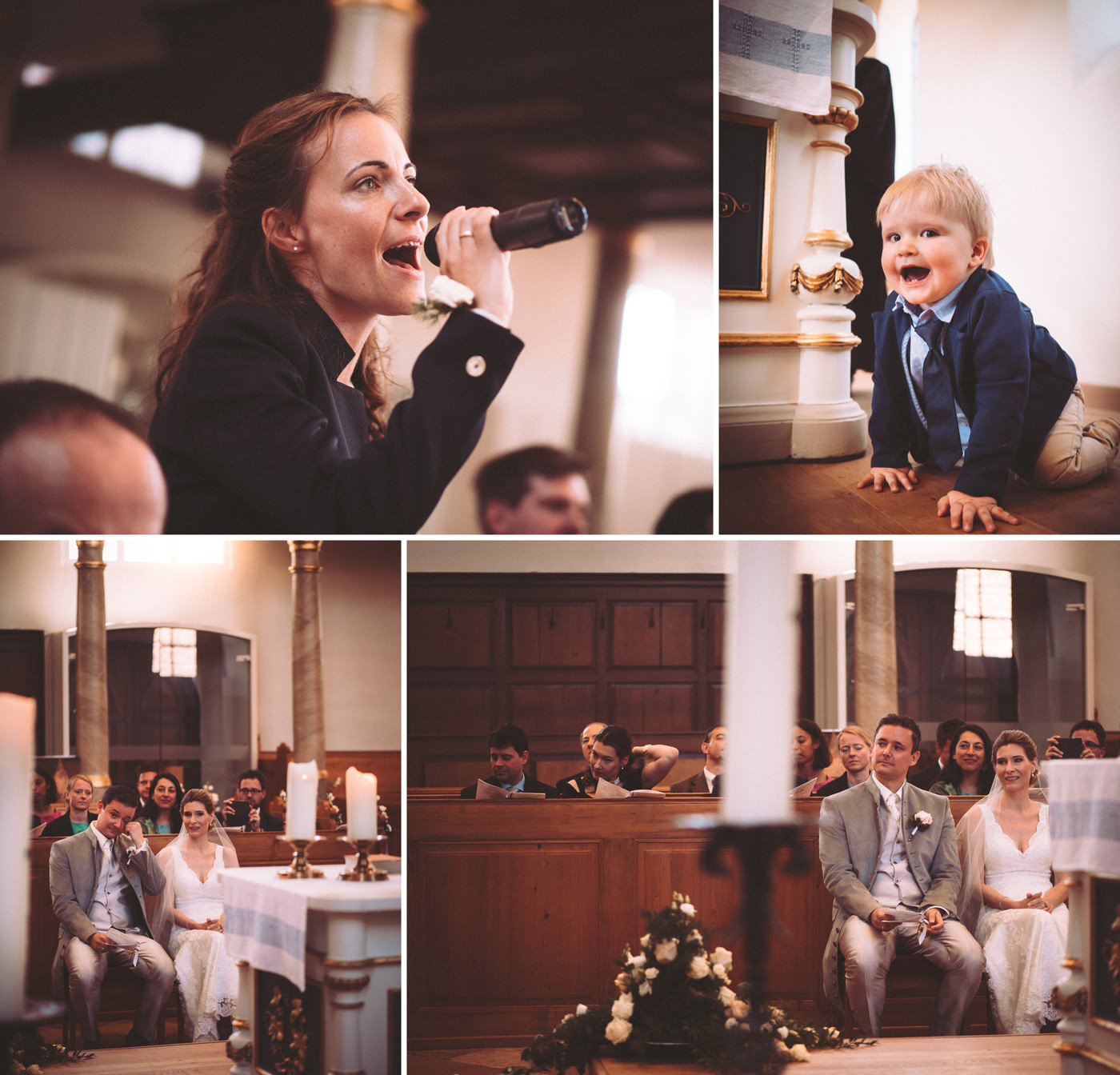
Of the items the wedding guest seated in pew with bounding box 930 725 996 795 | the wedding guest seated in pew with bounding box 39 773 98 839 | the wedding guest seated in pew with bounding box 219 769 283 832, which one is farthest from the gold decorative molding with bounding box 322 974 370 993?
the wedding guest seated in pew with bounding box 930 725 996 795

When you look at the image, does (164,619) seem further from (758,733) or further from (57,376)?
(758,733)

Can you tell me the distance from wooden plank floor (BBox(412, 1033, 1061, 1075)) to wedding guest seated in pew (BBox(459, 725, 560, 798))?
31.7 inches

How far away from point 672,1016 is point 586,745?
806 mm

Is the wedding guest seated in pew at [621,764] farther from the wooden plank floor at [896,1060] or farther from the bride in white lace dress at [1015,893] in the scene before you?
the bride in white lace dress at [1015,893]

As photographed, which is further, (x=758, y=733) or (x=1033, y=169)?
(x=1033, y=169)

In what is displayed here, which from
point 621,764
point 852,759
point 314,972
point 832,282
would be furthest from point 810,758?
point 314,972

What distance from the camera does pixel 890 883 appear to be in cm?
349

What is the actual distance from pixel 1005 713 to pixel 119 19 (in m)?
3.46

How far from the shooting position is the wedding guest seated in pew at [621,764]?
3510 millimetres

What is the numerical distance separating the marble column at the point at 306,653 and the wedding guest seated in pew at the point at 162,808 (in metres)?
0.39

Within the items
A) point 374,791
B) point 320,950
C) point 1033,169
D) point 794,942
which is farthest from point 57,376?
point 1033,169

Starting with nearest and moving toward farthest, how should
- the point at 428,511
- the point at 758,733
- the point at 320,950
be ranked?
1. the point at 758,733
2. the point at 320,950
3. the point at 428,511

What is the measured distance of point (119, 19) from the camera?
345 cm

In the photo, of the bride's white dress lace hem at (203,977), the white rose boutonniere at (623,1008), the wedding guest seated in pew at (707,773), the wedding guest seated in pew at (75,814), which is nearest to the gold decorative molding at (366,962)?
the bride's white dress lace hem at (203,977)
